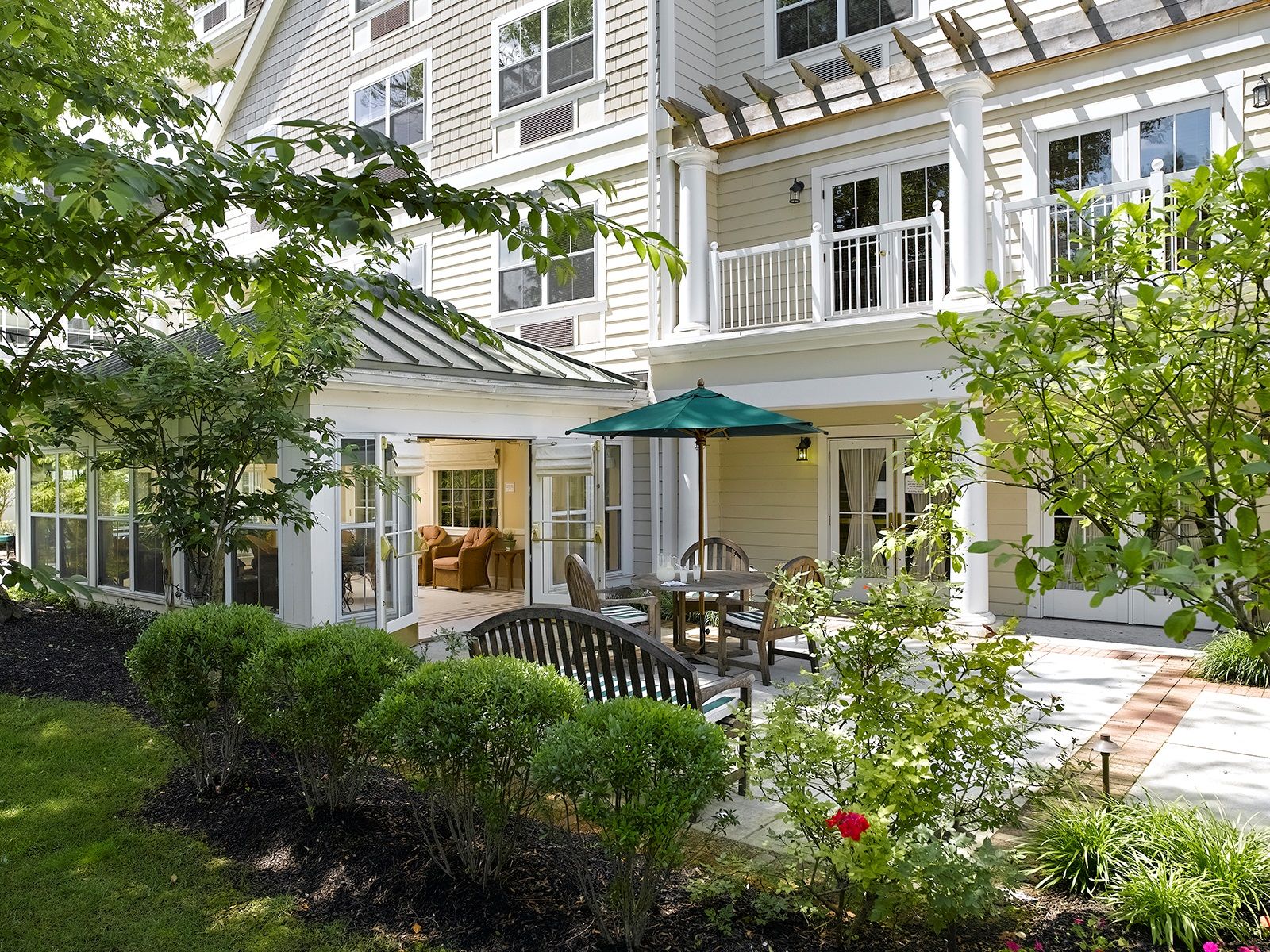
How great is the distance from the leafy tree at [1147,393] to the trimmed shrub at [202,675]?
3.44 m

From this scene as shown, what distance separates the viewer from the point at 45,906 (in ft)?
11.6

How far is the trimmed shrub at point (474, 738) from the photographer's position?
129 inches

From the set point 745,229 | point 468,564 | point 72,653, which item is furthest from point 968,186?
point 72,653

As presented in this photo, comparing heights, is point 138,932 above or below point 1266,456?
below

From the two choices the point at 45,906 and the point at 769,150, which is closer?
the point at 45,906

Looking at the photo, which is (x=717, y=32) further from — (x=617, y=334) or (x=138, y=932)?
(x=138, y=932)

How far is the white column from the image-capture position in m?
10.4

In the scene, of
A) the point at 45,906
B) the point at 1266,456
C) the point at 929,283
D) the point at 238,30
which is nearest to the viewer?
the point at 1266,456

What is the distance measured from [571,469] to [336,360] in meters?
3.50

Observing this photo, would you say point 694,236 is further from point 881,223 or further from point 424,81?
point 424,81

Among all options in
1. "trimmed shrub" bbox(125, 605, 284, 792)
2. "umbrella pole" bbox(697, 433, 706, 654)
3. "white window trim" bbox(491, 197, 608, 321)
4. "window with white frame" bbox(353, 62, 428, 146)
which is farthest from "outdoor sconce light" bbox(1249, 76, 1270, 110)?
"window with white frame" bbox(353, 62, 428, 146)

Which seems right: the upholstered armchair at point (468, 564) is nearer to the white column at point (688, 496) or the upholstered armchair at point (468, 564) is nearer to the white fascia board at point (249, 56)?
the white column at point (688, 496)

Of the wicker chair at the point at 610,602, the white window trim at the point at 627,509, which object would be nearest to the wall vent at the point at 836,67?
the white window trim at the point at 627,509

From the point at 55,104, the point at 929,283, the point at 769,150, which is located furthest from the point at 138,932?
the point at 769,150
